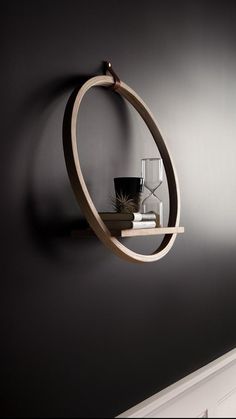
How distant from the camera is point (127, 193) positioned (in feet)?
4.75

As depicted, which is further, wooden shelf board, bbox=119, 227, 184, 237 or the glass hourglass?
the glass hourglass

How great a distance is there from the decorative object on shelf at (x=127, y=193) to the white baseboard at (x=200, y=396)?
2.03 ft

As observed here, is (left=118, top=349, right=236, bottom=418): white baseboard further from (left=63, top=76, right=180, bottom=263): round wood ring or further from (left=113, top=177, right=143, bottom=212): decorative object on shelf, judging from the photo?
(left=113, top=177, right=143, bottom=212): decorative object on shelf

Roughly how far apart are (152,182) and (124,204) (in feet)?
0.45

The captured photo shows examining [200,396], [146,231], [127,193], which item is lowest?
[200,396]

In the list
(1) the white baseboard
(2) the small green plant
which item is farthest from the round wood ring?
(1) the white baseboard

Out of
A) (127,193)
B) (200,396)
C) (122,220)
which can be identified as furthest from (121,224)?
(200,396)

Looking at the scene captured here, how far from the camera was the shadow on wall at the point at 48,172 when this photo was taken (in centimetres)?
125

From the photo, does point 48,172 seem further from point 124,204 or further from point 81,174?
point 124,204

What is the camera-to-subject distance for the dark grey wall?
1216 mm

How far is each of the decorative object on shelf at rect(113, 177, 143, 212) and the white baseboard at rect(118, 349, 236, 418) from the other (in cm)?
62

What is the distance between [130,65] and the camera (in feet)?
5.35

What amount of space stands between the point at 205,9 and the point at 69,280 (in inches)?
52.6

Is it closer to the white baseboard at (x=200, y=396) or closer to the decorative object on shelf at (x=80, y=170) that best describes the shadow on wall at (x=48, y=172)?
the decorative object on shelf at (x=80, y=170)
